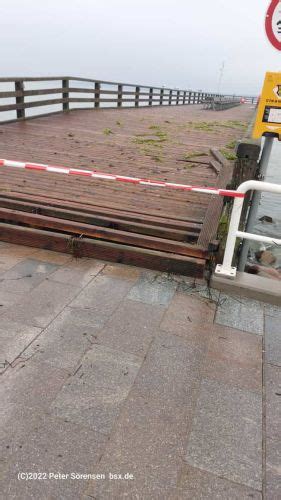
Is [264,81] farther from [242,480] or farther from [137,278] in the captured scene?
[242,480]

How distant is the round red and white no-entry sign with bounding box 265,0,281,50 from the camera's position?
3.62 metres

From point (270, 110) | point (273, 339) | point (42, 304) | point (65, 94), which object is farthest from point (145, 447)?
point (65, 94)

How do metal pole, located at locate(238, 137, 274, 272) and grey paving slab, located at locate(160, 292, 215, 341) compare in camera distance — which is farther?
metal pole, located at locate(238, 137, 274, 272)

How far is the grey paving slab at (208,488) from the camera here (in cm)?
190

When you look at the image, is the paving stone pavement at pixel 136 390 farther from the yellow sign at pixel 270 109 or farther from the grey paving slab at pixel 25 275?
the yellow sign at pixel 270 109

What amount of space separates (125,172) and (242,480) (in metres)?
5.71

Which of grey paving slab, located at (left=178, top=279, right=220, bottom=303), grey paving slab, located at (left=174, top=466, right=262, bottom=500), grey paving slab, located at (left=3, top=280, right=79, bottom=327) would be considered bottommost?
grey paving slab, located at (left=178, top=279, right=220, bottom=303)

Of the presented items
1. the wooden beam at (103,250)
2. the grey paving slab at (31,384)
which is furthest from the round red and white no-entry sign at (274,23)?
the grey paving slab at (31,384)

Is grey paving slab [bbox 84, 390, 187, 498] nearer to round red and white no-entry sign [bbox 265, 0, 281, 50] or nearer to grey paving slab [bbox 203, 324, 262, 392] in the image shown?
grey paving slab [bbox 203, 324, 262, 392]

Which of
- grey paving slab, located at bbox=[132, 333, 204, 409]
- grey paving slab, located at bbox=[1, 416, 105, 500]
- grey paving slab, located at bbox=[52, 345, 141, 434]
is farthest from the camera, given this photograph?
grey paving slab, located at bbox=[132, 333, 204, 409]

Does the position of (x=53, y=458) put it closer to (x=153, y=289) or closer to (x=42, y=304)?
(x=42, y=304)

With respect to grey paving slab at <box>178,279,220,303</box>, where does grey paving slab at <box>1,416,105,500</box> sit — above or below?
above

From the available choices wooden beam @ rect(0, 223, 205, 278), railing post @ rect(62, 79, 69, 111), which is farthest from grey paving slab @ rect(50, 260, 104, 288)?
railing post @ rect(62, 79, 69, 111)

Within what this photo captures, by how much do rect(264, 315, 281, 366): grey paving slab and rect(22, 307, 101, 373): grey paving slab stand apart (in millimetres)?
1397
